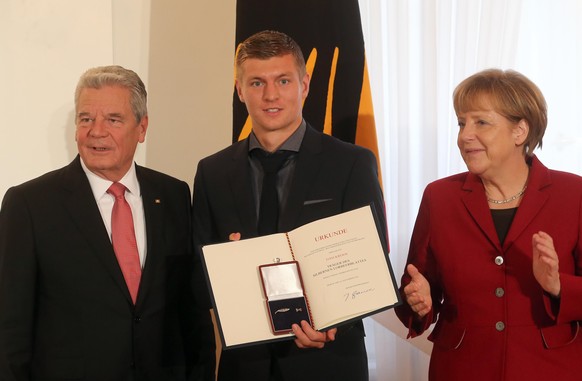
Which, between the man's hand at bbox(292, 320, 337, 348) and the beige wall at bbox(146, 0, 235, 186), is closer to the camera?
the man's hand at bbox(292, 320, 337, 348)

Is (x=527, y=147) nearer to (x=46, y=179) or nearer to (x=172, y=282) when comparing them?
(x=172, y=282)

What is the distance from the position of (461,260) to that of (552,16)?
168 centimetres

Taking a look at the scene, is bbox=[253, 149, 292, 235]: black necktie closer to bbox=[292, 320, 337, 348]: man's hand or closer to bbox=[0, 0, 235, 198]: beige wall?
bbox=[292, 320, 337, 348]: man's hand

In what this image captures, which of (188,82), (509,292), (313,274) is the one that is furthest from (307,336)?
(188,82)

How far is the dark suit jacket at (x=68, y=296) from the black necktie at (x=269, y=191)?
1.30 feet

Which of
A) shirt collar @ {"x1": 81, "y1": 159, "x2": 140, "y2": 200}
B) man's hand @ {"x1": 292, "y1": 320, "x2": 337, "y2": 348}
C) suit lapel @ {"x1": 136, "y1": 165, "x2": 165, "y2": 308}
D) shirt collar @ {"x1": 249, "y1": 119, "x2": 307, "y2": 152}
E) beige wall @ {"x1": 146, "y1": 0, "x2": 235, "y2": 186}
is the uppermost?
beige wall @ {"x1": 146, "y1": 0, "x2": 235, "y2": 186}

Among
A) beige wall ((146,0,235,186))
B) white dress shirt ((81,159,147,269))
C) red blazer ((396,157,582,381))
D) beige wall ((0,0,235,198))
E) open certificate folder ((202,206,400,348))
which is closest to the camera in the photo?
open certificate folder ((202,206,400,348))

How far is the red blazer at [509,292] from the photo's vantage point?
2.12 m

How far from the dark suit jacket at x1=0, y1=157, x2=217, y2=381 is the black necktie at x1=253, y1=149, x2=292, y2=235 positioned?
1.30 feet

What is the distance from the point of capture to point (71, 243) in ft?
7.27

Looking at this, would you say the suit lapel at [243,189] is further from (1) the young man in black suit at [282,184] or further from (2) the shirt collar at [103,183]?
(2) the shirt collar at [103,183]

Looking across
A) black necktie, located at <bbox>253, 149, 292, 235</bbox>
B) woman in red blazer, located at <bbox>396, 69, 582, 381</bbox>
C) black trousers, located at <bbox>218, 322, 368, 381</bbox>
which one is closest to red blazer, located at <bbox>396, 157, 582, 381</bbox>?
woman in red blazer, located at <bbox>396, 69, 582, 381</bbox>

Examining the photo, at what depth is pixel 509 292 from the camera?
2.18 metres

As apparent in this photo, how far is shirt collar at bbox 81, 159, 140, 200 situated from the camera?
2.34 metres
